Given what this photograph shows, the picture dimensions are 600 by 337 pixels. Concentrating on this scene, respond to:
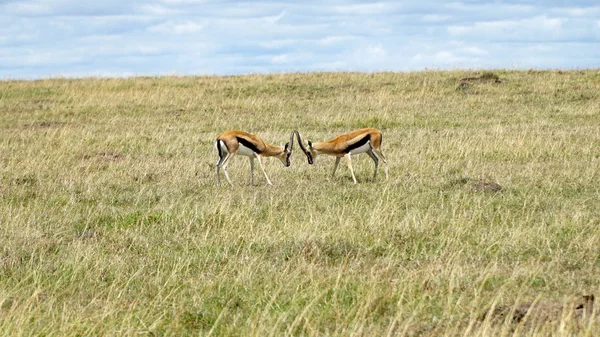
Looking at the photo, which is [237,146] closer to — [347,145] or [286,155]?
[286,155]

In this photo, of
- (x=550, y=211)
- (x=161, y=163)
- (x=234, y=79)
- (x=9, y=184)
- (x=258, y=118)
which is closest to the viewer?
(x=550, y=211)

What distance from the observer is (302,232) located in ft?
25.6

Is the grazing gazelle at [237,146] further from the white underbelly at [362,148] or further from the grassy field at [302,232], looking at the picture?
the white underbelly at [362,148]

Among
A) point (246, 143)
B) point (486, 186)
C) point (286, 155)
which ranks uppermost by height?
point (246, 143)

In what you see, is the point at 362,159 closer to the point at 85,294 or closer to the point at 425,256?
the point at 425,256

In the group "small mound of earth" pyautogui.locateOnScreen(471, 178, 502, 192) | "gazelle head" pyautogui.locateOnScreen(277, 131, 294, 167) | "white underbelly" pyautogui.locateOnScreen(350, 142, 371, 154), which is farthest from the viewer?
"gazelle head" pyautogui.locateOnScreen(277, 131, 294, 167)

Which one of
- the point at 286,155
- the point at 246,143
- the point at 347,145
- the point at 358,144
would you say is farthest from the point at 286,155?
the point at 358,144

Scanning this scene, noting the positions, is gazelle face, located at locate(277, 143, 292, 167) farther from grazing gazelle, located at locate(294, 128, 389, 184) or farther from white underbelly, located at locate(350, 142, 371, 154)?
white underbelly, located at locate(350, 142, 371, 154)

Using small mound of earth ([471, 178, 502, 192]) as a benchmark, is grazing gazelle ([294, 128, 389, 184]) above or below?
above

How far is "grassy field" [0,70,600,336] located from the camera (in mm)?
5449

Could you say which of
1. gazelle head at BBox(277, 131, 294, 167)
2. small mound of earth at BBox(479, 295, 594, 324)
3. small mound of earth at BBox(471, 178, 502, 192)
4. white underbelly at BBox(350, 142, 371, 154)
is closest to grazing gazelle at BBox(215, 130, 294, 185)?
gazelle head at BBox(277, 131, 294, 167)

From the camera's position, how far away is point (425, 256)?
700 centimetres

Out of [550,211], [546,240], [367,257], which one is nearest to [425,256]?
[367,257]

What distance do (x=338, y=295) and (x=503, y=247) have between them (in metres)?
2.00
